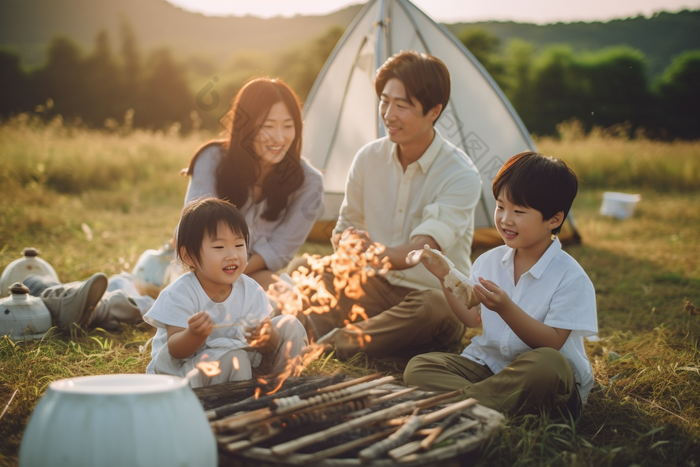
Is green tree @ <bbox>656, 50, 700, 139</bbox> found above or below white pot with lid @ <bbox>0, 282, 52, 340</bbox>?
above

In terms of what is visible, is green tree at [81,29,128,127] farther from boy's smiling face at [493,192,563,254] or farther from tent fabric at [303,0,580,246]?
boy's smiling face at [493,192,563,254]

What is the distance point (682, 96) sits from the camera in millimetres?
23547

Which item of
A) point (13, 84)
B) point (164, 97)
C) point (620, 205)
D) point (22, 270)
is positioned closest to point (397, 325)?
point (22, 270)

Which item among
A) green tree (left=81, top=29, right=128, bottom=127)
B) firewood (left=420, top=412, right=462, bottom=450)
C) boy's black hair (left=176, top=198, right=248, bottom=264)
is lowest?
firewood (left=420, top=412, right=462, bottom=450)

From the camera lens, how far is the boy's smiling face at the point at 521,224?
2.40 meters

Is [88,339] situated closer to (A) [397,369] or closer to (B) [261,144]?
(B) [261,144]

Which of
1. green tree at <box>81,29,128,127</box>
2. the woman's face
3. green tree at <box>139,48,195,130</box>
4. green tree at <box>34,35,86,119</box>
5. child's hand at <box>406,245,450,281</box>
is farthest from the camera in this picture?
green tree at <box>81,29,128,127</box>

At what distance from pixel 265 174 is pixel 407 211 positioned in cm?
90

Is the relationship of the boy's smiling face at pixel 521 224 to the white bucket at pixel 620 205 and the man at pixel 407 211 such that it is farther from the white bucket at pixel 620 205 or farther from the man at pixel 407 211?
the white bucket at pixel 620 205

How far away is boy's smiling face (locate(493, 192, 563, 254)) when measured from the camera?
2400mm

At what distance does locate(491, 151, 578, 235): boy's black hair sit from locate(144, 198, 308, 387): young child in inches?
46.1

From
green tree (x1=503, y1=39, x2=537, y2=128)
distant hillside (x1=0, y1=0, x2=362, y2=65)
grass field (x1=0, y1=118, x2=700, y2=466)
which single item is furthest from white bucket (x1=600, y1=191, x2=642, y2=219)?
distant hillside (x1=0, y1=0, x2=362, y2=65)

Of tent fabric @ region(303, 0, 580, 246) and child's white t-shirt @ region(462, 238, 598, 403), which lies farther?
tent fabric @ region(303, 0, 580, 246)

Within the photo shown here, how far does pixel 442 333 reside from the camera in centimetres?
313
